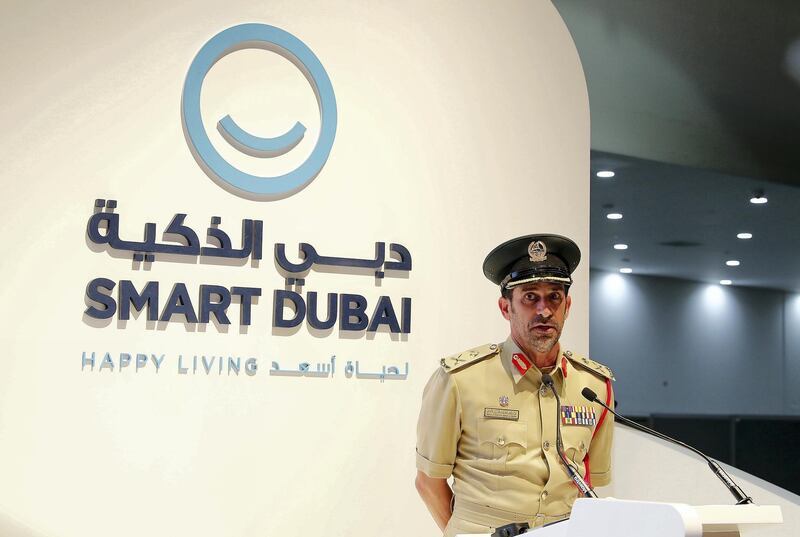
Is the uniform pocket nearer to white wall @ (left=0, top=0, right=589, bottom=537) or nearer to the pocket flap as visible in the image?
the pocket flap

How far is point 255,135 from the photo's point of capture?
156 inches

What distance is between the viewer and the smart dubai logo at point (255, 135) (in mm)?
3840

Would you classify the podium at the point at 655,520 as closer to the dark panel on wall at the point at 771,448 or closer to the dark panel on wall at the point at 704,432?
the dark panel on wall at the point at 704,432

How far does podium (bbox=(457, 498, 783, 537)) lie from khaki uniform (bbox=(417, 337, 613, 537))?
2.57 feet

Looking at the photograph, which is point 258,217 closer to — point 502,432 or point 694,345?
point 502,432

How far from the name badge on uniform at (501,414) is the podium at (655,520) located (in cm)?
84

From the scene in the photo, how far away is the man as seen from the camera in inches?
107

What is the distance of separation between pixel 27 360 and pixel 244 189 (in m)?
1.06

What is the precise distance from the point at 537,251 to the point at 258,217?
4.90 ft

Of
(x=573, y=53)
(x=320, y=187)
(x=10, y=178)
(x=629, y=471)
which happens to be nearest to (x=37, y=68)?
(x=10, y=178)

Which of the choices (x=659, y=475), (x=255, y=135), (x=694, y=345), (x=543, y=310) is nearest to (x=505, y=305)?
(x=543, y=310)

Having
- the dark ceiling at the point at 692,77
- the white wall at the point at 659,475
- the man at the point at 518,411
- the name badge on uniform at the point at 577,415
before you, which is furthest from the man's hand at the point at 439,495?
the dark ceiling at the point at 692,77

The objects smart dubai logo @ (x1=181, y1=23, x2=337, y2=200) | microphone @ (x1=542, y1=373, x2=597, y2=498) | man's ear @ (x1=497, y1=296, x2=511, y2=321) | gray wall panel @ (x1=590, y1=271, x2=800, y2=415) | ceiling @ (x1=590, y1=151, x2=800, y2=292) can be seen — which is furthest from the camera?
gray wall panel @ (x1=590, y1=271, x2=800, y2=415)

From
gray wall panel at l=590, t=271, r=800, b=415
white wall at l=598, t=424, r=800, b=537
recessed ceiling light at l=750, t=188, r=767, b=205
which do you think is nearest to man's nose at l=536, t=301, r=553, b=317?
white wall at l=598, t=424, r=800, b=537
